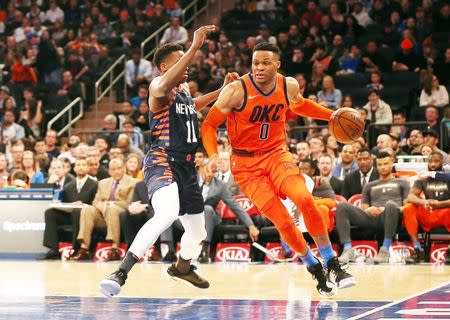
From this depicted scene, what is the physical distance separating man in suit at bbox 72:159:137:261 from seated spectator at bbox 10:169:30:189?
1424mm

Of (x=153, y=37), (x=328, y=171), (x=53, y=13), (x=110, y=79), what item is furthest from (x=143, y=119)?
(x=53, y=13)

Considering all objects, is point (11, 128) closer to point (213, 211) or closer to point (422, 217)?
point (213, 211)

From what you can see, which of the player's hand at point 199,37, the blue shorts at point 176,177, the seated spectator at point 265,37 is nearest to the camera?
the player's hand at point 199,37

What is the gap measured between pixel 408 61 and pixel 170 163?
11.3m

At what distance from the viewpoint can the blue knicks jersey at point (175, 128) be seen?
8766 mm

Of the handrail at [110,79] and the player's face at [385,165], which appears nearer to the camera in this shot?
the player's face at [385,165]

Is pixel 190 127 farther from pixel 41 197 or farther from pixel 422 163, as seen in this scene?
pixel 41 197

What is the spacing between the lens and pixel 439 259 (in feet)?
44.8

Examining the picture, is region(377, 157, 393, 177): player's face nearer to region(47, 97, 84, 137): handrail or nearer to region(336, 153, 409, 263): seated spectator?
region(336, 153, 409, 263): seated spectator

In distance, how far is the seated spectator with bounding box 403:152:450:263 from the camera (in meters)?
13.3

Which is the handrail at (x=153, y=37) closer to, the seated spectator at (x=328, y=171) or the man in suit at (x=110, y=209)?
the man in suit at (x=110, y=209)

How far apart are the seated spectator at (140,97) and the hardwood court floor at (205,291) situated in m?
7.57

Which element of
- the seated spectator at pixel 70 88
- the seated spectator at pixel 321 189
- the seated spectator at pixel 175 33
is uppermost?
the seated spectator at pixel 175 33

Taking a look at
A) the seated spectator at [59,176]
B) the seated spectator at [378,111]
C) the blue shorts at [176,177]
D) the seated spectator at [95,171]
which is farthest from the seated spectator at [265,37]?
the blue shorts at [176,177]
